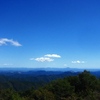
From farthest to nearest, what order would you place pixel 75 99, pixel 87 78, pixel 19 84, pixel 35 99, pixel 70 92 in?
pixel 19 84 → pixel 87 78 → pixel 70 92 → pixel 35 99 → pixel 75 99

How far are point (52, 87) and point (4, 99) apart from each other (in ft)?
31.1

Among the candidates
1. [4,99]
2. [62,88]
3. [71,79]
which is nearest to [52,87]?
[62,88]

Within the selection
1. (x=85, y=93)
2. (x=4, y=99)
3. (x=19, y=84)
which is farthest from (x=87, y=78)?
(x=19, y=84)

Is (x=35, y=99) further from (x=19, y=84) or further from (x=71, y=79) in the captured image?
(x=19, y=84)

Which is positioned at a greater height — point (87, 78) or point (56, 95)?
point (87, 78)

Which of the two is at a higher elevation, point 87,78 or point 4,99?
point 87,78

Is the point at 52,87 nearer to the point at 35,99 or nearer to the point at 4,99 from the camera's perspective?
the point at 35,99

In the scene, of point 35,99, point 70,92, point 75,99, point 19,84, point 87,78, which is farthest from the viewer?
point 19,84

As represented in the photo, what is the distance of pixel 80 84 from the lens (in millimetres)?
48812

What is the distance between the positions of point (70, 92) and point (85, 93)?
3.03 meters

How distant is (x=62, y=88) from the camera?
43594mm

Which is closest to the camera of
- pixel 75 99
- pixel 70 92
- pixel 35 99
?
pixel 75 99

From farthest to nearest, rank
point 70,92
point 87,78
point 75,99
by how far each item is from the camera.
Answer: point 87,78
point 70,92
point 75,99

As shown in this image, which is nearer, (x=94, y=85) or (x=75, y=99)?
(x=75, y=99)
